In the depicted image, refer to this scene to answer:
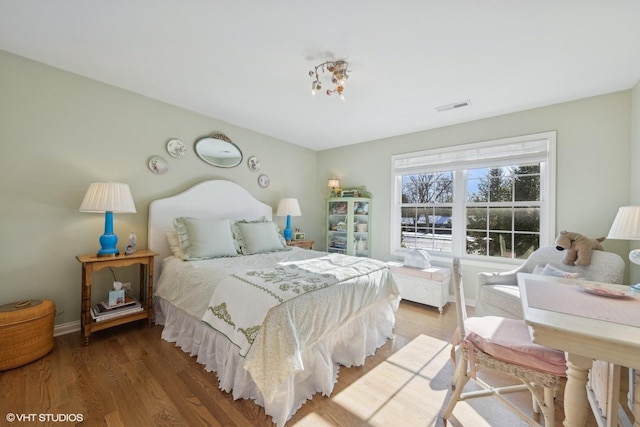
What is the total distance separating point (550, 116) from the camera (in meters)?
2.86

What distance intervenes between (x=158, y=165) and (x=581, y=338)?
359cm

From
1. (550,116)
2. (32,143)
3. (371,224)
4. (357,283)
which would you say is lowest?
(357,283)

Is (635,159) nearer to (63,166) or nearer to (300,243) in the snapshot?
(300,243)

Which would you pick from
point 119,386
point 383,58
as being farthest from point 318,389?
point 383,58

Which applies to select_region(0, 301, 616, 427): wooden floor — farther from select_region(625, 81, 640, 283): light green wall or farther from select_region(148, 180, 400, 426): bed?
select_region(625, 81, 640, 283): light green wall

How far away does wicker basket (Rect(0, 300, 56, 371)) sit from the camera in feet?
5.97

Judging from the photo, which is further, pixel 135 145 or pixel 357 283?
pixel 135 145

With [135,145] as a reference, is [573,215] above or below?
below

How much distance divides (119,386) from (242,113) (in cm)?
289

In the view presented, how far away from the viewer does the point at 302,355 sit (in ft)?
5.47

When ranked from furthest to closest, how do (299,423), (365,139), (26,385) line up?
(365,139) < (26,385) < (299,423)

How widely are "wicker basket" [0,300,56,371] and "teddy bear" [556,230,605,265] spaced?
4438mm

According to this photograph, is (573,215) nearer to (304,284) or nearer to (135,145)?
(304,284)

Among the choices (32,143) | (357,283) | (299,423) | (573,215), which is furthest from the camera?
(573,215)
